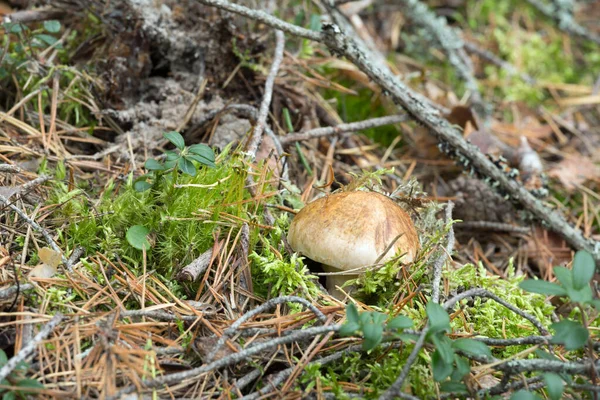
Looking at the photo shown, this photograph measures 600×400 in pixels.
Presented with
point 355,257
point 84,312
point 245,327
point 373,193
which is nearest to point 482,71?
point 373,193

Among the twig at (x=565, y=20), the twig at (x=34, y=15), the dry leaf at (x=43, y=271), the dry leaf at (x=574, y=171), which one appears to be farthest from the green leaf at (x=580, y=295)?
the twig at (x=565, y=20)

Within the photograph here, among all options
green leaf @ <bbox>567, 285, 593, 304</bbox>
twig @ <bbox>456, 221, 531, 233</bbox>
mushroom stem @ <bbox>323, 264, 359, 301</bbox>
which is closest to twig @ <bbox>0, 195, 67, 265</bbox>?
mushroom stem @ <bbox>323, 264, 359, 301</bbox>

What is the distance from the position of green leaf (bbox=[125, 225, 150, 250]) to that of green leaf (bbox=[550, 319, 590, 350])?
1447mm

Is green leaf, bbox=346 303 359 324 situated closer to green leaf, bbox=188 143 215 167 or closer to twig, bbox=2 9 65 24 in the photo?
green leaf, bbox=188 143 215 167

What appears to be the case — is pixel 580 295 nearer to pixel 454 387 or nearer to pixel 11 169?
pixel 454 387

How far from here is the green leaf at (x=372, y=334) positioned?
5.17 feet

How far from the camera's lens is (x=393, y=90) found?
2865mm

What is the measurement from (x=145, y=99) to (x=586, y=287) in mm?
2318

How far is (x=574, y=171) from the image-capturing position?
3471mm

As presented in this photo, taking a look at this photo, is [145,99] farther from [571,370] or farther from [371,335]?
[571,370]

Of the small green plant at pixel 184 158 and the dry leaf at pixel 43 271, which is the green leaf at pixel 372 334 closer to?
the small green plant at pixel 184 158

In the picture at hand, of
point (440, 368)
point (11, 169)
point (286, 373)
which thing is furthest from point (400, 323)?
point (11, 169)

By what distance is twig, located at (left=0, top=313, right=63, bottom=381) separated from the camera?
147 centimetres

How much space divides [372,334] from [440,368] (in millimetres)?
224
